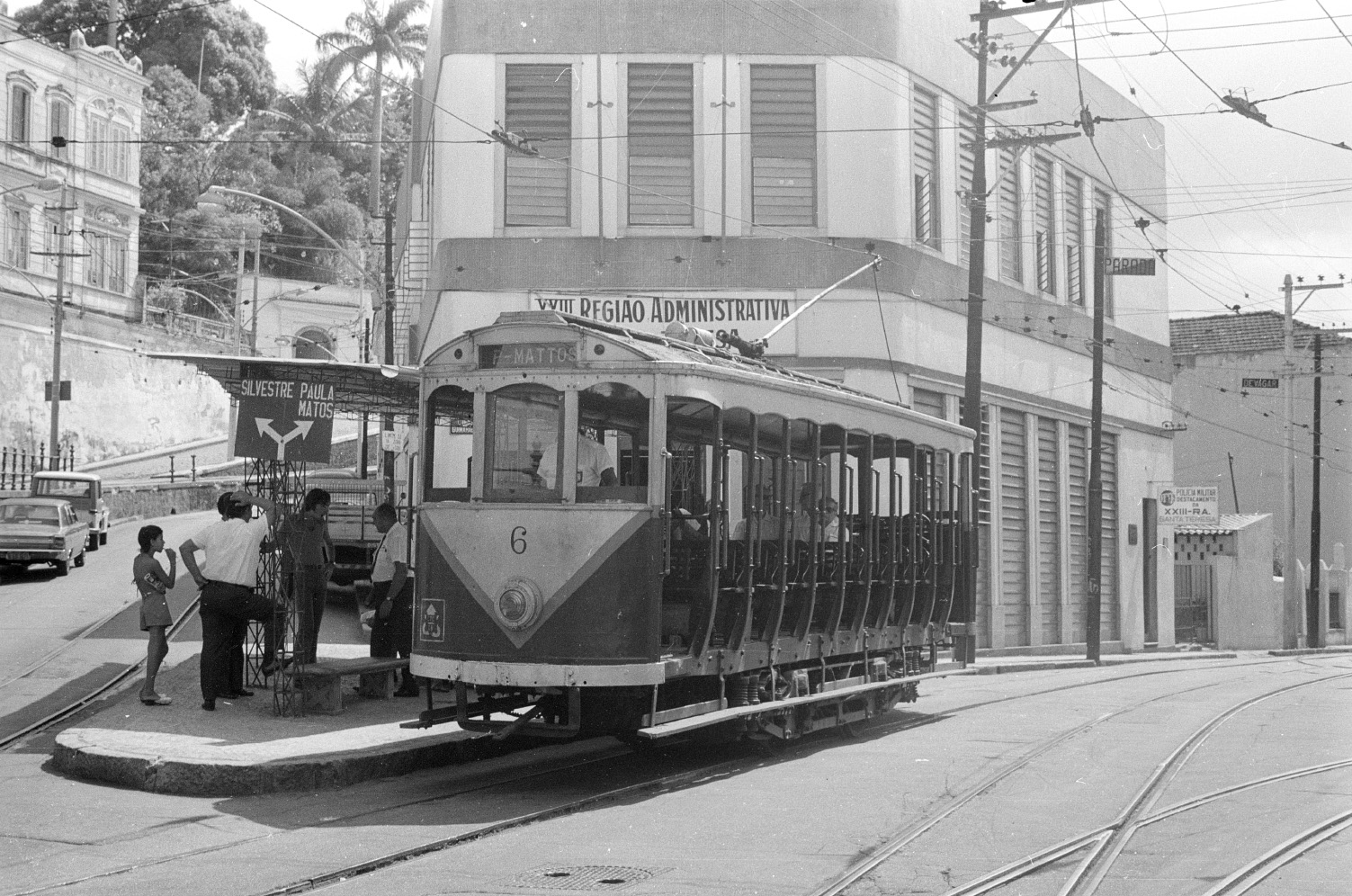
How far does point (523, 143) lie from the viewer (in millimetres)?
23469

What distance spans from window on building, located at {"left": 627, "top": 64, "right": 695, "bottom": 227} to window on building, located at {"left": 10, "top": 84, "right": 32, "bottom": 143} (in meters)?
35.5

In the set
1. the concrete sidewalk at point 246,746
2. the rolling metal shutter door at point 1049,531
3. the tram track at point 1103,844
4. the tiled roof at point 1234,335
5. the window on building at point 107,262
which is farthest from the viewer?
the tiled roof at point 1234,335

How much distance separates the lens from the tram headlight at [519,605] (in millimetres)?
10914

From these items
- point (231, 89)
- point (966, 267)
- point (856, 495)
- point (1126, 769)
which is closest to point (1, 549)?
point (966, 267)

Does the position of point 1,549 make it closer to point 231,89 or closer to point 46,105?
point 46,105

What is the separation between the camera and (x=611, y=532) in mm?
10969

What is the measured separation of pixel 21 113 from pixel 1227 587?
4128cm

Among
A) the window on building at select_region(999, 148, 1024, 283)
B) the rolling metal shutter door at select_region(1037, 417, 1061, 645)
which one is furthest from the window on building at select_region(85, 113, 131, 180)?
the rolling metal shutter door at select_region(1037, 417, 1061, 645)

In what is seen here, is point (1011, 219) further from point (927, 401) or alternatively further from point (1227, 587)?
point (1227, 587)

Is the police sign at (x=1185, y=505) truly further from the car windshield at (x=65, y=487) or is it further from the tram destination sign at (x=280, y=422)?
the tram destination sign at (x=280, y=422)

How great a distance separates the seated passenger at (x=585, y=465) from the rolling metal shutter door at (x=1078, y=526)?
2339cm

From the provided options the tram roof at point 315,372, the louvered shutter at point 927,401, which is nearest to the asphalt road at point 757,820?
the tram roof at point 315,372

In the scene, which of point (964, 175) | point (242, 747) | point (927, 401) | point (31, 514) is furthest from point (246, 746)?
point (31, 514)

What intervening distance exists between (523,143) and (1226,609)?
29533 mm
